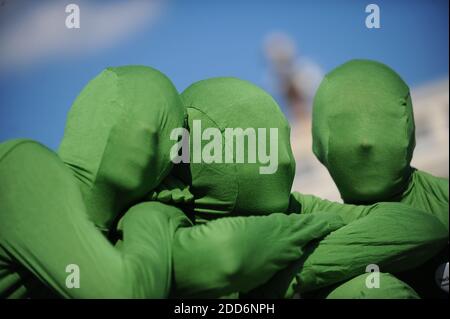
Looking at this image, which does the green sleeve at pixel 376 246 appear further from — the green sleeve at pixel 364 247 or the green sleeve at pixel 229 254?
the green sleeve at pixel 229 254

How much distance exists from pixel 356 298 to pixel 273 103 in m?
0.53

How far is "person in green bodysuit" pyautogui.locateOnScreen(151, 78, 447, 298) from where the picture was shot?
1.57m

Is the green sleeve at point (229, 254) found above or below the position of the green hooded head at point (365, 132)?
below

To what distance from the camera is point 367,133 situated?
179 centimetres

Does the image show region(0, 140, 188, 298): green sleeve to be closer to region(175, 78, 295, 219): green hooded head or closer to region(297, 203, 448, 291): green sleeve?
region(175, 78, 295, 219): green hooded head

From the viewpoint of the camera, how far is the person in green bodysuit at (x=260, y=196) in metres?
1.57

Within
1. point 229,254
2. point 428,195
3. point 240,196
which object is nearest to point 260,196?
point 240,196

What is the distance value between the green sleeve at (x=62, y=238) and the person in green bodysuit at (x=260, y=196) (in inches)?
6.5

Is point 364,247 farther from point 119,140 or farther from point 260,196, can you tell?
point 119,140

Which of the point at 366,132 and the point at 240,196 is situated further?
the point at 366,132

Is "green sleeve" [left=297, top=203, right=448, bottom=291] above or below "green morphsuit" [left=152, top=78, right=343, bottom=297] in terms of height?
below

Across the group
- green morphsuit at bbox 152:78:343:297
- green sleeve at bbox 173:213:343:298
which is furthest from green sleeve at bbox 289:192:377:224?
green sleeve at bbox 173:213:343:298

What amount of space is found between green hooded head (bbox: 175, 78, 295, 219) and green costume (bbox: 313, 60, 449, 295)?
261mm

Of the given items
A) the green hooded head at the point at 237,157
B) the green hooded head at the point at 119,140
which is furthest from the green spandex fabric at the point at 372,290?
the green hooded head at the point at 119,140
